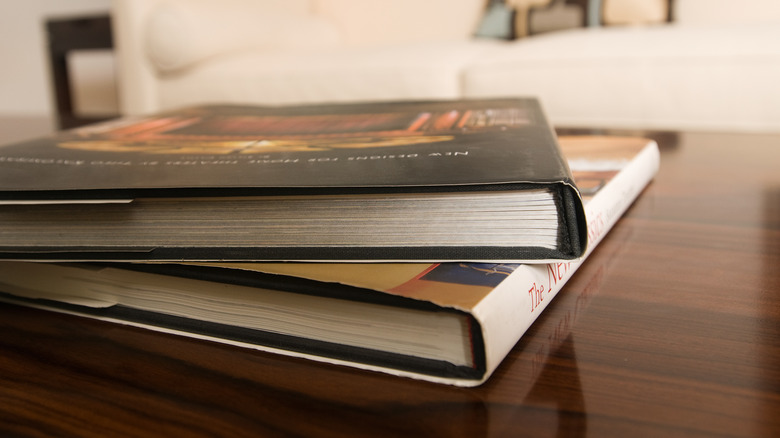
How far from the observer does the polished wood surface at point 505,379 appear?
0.26 metres

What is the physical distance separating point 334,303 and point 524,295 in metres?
0.09

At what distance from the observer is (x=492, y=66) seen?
1.62 metres

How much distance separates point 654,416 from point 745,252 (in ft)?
0.76

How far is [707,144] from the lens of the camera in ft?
2.76

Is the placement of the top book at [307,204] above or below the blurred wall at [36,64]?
below

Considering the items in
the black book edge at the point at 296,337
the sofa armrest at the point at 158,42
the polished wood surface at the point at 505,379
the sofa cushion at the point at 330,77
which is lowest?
the polished wood surface at the point at 505,379

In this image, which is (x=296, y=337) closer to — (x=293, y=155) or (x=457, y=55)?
(x=293, y=155)

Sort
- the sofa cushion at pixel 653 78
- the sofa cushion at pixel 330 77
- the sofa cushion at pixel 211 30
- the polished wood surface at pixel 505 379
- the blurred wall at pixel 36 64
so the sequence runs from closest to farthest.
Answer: the polished wood surface at pixel 505 379 < the sofa cushion at pixel 653 78 < the sofa cushion at pixel 330 77 < the sofa cushion at pixel 211 30 < the blurred wall at pixel 36 64

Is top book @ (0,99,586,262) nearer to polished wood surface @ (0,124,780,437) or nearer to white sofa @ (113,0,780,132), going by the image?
polished wood surface @ (0,124,780,437)

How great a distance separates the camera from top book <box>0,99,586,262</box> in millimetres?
324

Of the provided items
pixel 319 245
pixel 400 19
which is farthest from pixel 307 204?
pixel 400 19

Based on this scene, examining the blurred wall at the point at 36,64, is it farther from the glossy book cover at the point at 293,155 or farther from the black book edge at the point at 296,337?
the black book edge at the point at 296,337

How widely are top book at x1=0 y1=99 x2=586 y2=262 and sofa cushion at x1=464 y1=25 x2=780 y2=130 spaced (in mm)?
1205

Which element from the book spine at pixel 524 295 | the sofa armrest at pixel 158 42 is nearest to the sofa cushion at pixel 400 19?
the sofa armrest at pixel 158 42
